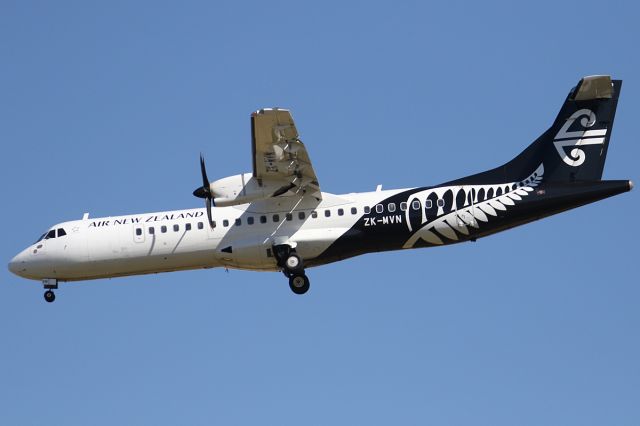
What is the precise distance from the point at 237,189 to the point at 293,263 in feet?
9.41

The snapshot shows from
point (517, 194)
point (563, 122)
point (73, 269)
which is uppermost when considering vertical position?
point (563, 122)

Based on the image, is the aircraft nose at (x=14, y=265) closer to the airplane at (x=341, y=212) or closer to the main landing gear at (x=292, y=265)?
the airplane at (x=341, y=212)

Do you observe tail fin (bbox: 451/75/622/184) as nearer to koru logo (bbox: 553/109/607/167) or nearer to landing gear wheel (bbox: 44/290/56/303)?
koru logo (bbox: 553/109/607/167)

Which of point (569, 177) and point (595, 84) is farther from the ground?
point (595, 84)

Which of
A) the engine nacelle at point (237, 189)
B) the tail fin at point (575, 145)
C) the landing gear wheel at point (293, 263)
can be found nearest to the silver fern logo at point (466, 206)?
the tail fin at point (575, 145)

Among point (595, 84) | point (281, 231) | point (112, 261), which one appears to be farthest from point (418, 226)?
point (112, 261)

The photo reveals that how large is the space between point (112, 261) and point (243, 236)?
13.9 ft

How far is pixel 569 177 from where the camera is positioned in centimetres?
3403

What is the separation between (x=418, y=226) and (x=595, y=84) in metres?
6.66

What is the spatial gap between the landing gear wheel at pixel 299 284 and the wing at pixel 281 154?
2.50m

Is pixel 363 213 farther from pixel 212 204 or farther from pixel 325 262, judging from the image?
pixel 212 204

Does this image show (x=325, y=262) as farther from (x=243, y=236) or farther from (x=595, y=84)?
(x=595, y=84)

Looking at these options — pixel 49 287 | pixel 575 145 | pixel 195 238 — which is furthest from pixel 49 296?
pixel 575 145

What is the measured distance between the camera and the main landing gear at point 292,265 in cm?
3425
